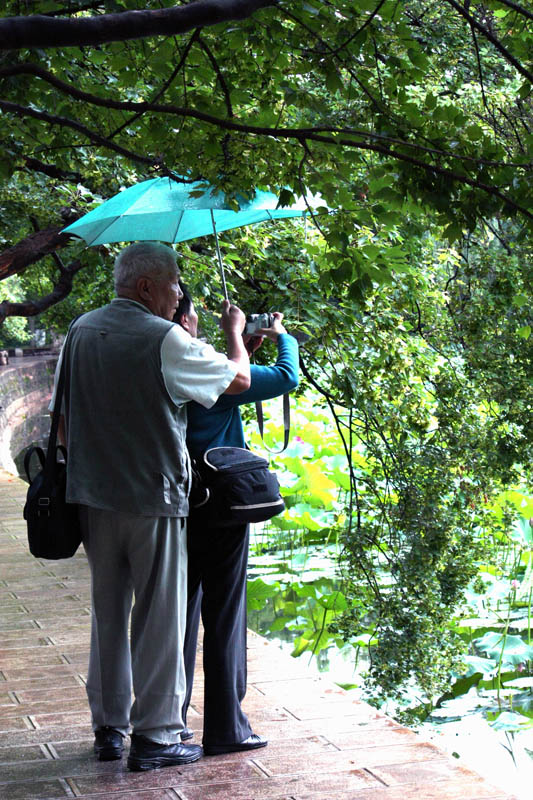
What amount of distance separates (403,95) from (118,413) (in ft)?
4.83

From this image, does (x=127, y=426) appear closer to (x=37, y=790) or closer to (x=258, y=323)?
(x=258, y=323)

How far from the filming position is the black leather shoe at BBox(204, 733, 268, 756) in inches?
131

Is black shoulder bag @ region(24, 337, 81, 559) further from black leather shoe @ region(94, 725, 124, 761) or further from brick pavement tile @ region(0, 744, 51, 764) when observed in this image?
brick pavement tile @ region(0, 744, 51, 764)

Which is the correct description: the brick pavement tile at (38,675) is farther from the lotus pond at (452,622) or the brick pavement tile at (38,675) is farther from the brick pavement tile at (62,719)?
the lotus pond at (452,622)

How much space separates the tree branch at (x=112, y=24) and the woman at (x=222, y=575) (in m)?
1.28

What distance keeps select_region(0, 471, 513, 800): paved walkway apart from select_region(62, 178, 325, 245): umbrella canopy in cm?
187

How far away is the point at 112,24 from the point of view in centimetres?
211

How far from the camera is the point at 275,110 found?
160 inches

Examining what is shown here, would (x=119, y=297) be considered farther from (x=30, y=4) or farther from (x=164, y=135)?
(x=30, y=4)

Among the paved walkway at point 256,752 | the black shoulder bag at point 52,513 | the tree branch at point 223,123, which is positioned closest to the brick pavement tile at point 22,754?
the paved walkway at point 256,752

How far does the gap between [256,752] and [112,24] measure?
2.34m

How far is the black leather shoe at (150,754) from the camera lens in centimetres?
317

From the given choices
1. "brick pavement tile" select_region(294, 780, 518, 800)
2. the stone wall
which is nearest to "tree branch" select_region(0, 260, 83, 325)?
"brick pavement tile" select_region(294, 780, 518, 800)

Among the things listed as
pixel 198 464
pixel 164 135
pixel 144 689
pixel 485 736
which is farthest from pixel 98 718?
pixel 485 736
